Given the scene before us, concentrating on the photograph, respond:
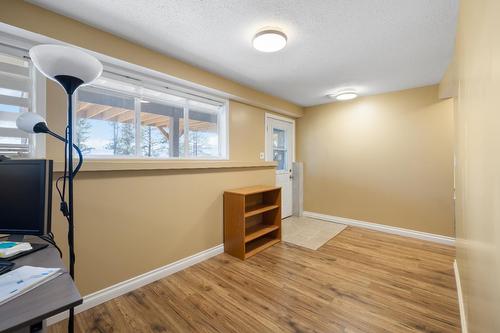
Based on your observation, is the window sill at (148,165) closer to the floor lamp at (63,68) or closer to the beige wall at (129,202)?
the beige wall at (129,202)

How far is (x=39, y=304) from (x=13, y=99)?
161cm

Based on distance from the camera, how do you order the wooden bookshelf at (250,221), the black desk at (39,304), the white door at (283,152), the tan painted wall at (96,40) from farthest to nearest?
the white door at (283,152) → the wooden bookshelf at (250,221) → the tan painted wall at (96,40) → the black desk at (39,304)

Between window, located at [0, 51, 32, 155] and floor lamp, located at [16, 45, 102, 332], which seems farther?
window, located at [0, 51, 32, 155]

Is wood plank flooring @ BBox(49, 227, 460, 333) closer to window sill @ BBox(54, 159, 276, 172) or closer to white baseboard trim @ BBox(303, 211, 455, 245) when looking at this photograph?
white baseboard trim @ BBox(303, 211, 455, 245)

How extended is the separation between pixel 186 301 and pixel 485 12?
8.12ft

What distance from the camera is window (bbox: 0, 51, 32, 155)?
1.50m

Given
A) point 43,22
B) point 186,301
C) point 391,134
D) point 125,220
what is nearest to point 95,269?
point 125,220

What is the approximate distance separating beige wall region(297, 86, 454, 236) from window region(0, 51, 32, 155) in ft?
13.6

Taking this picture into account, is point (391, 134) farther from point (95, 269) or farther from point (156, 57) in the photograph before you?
point (95, 269)

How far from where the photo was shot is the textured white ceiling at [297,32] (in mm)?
1571

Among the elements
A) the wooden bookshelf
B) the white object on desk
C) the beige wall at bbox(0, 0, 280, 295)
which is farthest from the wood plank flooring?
the white object on desk

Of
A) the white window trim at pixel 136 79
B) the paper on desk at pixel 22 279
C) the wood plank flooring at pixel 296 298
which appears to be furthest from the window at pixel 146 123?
the wood plank flooring at pixel 296 298

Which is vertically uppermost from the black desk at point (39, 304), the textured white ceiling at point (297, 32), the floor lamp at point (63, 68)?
the textured white ceiling at point (297, 32)

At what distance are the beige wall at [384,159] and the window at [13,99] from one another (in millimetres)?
4149
